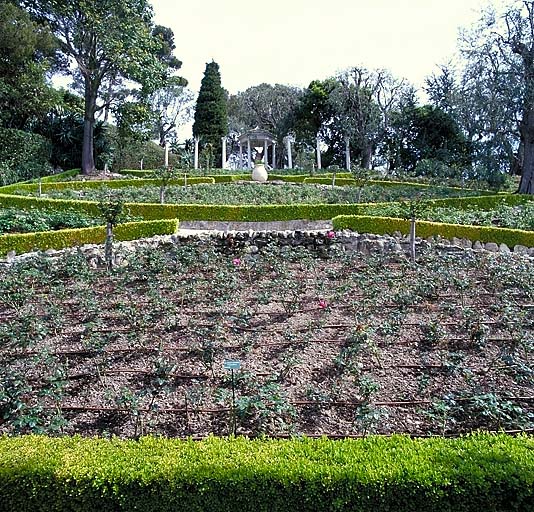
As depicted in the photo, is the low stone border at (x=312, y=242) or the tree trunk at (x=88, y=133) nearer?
the low stone border at (x=312, y=242)

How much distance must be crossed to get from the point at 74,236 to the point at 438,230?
7124 mm

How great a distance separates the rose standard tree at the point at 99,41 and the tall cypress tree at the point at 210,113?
914 centimetres

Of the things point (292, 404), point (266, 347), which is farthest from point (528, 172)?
point (292, 404)

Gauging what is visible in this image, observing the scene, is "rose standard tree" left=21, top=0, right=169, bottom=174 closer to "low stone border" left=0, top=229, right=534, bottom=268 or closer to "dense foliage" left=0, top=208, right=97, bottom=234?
"dense foliage" left=0, top=208, right=97, bottom=234

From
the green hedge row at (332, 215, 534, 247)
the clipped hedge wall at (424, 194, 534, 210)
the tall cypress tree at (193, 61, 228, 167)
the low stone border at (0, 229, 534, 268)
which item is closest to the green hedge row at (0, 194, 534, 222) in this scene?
the green hedge row at (332, 215, 534, 247)

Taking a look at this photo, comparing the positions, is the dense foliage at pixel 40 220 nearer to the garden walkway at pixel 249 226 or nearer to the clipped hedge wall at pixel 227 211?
the clipped hedge wall at pixel 227 211

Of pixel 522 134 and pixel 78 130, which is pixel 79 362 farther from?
pixel 78 130

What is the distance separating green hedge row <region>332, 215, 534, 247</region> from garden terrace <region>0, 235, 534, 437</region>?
233 cm

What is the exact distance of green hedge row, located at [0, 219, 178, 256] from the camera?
912 cm

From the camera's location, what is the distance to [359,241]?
9.63m

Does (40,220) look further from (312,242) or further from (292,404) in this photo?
(292,404)

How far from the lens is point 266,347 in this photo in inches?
195

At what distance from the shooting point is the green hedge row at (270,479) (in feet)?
8.35

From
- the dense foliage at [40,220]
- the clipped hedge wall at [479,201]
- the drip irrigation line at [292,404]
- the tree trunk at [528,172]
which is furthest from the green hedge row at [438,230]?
the tree trunk at [528,172]
